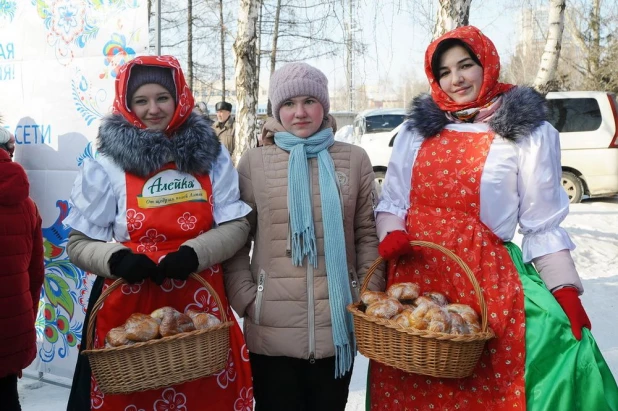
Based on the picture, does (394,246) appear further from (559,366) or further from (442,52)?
(442,52)

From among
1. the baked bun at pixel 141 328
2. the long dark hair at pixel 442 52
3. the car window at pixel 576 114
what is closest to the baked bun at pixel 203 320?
the baked bun at pixel 141 328

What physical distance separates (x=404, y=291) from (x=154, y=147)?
1109 mm

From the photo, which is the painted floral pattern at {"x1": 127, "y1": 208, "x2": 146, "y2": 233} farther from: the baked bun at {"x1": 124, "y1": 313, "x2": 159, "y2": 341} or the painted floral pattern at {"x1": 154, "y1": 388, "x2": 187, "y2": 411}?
the painted floral pattern at {"x1": 154, "y1": 388, "x2": 187, "y2": 411}

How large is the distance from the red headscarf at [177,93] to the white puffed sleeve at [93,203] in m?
0.23

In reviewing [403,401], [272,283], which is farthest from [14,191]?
[403,401]

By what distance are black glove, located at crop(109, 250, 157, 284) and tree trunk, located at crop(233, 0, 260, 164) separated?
243 inches

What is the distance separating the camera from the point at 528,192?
2.28 metres

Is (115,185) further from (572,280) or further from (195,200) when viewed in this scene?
(572,280)

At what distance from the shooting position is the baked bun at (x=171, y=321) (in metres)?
2.06

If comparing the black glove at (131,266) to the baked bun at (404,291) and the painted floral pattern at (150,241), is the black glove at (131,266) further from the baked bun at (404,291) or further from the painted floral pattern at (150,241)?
the baked bun at (404,291)

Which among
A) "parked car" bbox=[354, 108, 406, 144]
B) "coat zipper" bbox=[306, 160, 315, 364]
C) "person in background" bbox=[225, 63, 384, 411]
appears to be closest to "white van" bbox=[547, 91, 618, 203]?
"parked car" bbox=[354, 108, 406, 144]

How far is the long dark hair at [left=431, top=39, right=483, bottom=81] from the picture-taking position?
2.37m

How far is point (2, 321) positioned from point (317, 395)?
134cm

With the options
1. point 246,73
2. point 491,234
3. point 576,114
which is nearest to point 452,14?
point 246,73
